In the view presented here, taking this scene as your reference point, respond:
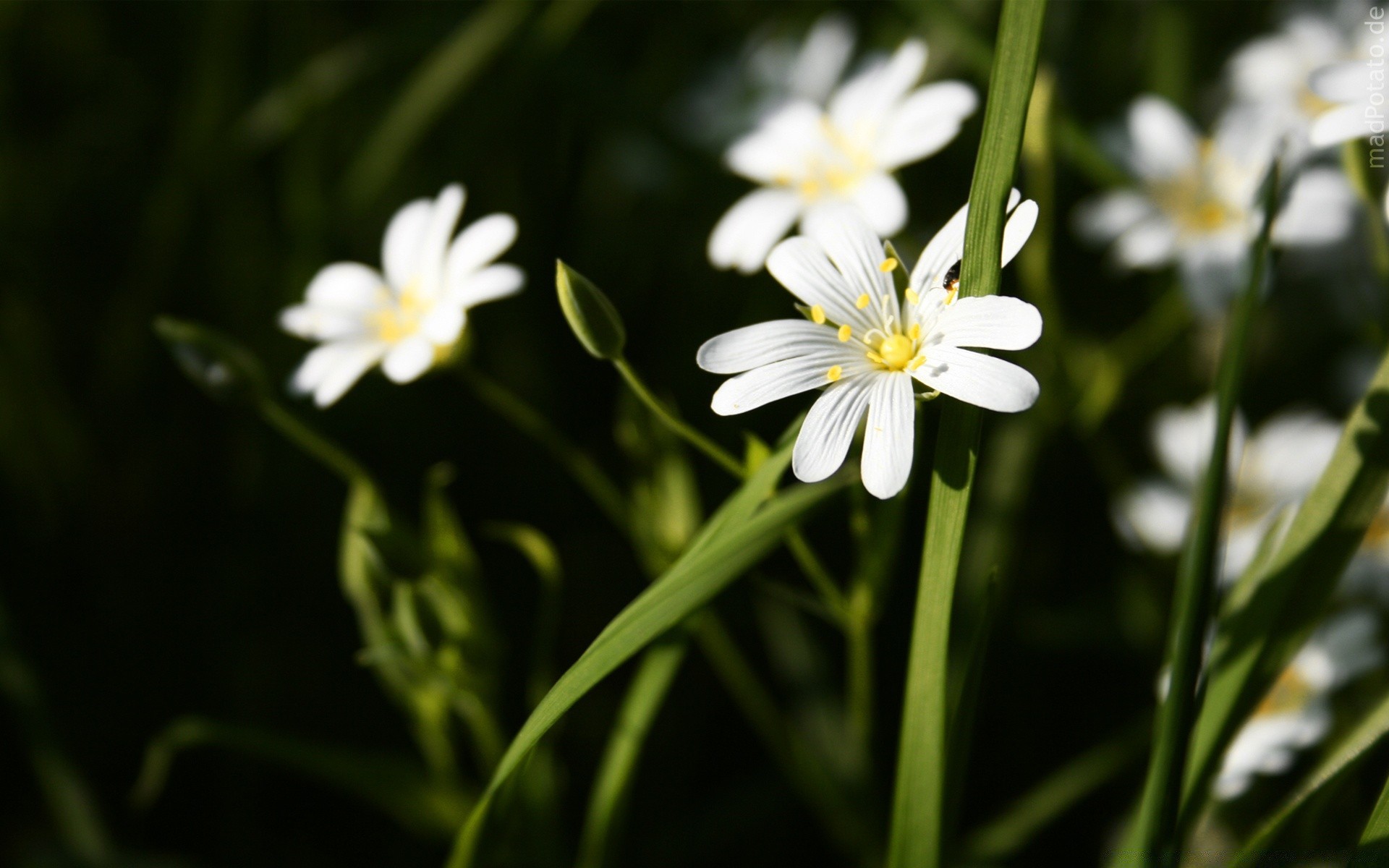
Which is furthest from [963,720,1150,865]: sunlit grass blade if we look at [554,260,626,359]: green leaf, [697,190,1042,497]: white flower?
[554,260,626,359]: green leaf

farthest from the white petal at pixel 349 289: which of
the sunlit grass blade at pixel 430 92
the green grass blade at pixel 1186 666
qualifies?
the green grass blade at pixel 1186 666

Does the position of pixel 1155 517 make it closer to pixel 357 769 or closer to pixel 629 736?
pixel 629 736

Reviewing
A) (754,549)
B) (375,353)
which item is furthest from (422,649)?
(754,549)

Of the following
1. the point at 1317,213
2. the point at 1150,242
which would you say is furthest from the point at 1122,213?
the point at 1317,213

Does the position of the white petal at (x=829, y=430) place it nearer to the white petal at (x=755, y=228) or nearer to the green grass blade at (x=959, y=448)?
the green grass blade at (x=959, y=448)

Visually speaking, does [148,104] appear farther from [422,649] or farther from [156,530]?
[422,649]

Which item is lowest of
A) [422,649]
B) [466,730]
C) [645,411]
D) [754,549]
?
[466,730]
